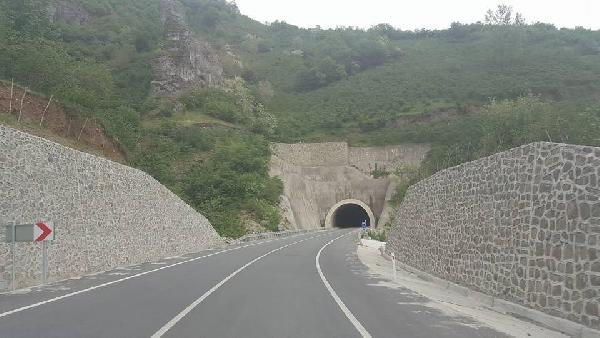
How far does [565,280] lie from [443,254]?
24.7 ft

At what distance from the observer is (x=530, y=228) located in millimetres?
10070

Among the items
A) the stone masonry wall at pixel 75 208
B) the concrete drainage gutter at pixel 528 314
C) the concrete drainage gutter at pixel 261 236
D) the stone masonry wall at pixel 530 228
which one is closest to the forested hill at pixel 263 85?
the concrete drainage gutter at pixel 261 236

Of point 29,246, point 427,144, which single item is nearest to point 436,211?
point 29,246

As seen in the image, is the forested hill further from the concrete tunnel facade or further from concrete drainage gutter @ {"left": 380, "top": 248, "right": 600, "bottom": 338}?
concrete drainage gutter @ {"left": 380, "top": 248, "right": 600, "bottom": 338}

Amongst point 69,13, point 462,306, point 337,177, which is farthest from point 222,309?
point 69,13

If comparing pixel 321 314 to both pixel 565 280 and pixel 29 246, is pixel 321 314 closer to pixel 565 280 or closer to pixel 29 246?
pixel 565 280

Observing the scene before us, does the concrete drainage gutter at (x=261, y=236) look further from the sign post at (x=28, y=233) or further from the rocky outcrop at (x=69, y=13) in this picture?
the rocky outcrop at (x=69, y=13)

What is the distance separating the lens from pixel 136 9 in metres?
122

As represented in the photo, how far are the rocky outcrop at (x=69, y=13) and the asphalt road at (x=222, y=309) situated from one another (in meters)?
90.7

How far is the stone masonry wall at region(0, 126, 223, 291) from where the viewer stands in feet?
47.7

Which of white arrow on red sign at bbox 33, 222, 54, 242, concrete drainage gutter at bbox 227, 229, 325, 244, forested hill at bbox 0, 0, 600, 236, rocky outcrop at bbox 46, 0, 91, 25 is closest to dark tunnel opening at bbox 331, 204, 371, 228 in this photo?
forested hill at bbox 0, 0, 600, 236

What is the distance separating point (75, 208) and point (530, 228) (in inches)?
568

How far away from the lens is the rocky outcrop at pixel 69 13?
9450cm

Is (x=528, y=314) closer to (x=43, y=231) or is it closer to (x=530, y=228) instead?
(x=530, y=228)
